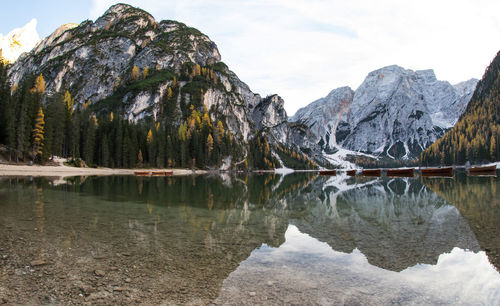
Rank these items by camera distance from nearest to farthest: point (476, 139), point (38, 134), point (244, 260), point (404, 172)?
point (244, 260)
point (38, 134)
point (404, 172)
point (476, 139)

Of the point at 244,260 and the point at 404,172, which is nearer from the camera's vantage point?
the point at 244,260

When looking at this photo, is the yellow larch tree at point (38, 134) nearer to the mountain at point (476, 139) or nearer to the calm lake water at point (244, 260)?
the calm lake water at point (244, 260)

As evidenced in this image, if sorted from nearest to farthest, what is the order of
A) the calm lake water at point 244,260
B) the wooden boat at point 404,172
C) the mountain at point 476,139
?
the calm lake water at point 244,260 < the wooden boat at point 404,172 < the mountain at point 476,139

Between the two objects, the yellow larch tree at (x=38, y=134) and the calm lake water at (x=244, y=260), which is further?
the yellow larch tree at (x=38, y=134)

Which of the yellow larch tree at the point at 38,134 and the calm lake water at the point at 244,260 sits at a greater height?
the yellow larch tree at the point at 38,134

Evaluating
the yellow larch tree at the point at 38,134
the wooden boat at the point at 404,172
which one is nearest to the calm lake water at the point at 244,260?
the yellow larch tree at the point at 38,134

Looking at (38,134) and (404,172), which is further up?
(38,134)

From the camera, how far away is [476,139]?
153125mm

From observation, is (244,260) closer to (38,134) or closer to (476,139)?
→ (38,134)

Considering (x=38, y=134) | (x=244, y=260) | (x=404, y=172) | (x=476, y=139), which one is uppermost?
(x=476, y=139)

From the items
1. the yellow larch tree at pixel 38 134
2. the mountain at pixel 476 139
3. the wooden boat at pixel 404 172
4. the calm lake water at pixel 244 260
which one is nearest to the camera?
the calm lake water at pixel 244 260

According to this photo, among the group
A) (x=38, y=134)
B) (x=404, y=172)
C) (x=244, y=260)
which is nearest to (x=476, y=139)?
(x=404, y=172)

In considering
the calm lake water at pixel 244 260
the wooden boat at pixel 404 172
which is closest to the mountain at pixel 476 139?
the wooden boat at pixel 404 172

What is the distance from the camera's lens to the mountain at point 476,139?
5552 inches
